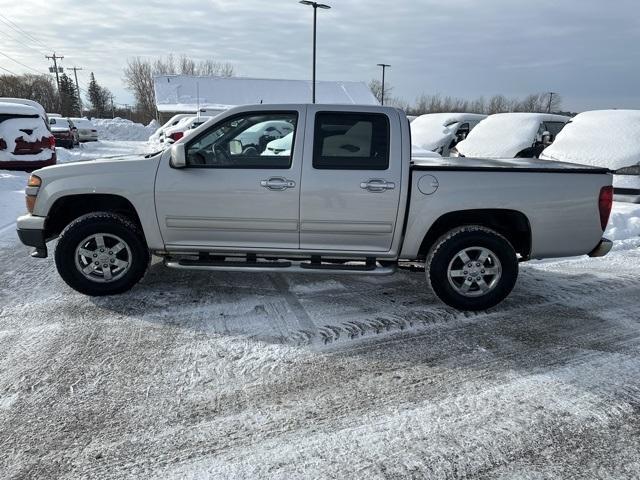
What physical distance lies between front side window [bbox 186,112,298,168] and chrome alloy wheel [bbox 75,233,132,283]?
3.58 ft

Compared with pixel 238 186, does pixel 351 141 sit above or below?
above

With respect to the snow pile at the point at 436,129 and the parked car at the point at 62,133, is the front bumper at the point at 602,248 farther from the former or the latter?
the parked car at the point at 62,133

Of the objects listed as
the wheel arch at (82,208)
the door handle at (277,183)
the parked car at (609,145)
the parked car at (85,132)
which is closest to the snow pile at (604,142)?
the parked car at (609,145)

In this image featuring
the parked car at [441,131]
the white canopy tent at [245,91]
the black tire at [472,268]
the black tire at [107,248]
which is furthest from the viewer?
the white canopy tent at [245,91]

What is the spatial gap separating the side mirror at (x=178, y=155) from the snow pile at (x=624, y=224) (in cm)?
630

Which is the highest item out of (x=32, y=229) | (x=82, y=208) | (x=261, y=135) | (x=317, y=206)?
(x=261, y=135)

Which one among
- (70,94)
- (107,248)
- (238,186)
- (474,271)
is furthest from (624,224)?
(70,94)

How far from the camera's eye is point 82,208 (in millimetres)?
4895

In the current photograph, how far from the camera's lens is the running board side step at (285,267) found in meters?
4.52

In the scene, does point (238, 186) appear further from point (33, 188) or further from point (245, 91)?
point (245, 91)

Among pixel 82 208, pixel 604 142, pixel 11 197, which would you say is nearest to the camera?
pixel 82 208

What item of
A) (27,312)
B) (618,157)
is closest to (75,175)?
(27,312)

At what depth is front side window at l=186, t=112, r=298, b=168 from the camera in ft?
14.6

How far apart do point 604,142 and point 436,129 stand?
540 centimetres
